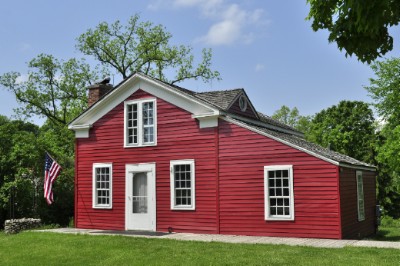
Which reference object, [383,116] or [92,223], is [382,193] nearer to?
[383,116]

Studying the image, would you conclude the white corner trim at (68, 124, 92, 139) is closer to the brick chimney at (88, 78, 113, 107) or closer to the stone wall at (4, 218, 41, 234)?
the brick chimney at (88, 78, 113, 107)

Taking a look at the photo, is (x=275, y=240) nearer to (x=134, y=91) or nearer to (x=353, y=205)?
(x=353, y=205)

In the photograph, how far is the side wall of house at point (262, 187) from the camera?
1450 cm

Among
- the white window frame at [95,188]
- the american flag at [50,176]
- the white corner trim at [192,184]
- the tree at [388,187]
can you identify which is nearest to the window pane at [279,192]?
the white corner trim at [192,184]

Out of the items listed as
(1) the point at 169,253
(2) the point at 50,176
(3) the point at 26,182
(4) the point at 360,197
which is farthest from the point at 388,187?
(1) the point at 169,253

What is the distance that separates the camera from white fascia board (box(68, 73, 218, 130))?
17.4 meters

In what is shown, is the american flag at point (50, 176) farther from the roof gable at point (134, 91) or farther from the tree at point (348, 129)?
the tree at point (348, 129)

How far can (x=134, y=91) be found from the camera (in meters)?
18.9

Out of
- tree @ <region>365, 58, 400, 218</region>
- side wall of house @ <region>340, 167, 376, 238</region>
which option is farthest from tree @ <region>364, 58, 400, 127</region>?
side wall of house @ <region>340, 167, 376, 238</region>

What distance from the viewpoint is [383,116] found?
127 ft

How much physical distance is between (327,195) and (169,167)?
6.31 meters

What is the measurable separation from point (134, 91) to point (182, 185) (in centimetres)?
453

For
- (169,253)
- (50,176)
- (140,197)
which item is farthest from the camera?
(50,176)

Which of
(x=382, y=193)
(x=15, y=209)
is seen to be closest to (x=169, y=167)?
(x=15, y=209)
